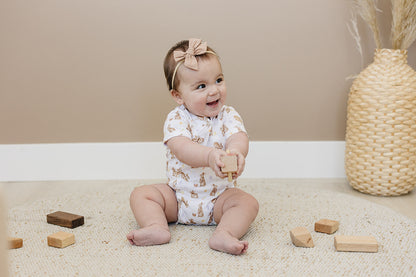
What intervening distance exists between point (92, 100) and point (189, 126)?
2.35ft

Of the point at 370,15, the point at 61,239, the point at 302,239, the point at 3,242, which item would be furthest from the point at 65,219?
the point at 370,15

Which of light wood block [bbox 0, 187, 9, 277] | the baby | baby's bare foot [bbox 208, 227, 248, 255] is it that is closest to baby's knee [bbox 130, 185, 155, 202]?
the baby

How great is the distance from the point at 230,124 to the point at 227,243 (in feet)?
1.22

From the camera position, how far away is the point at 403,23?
5.54ft

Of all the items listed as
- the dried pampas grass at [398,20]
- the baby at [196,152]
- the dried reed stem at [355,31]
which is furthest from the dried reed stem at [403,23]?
the baby at [196,152]

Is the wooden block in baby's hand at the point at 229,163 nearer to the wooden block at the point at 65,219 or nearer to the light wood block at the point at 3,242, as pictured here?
the wooden block at the point at 65,219

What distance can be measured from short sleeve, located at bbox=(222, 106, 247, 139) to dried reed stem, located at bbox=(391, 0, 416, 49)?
0.72m

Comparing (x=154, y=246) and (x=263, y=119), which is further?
(x=263, y=119)

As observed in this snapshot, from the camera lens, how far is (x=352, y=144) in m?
1.78

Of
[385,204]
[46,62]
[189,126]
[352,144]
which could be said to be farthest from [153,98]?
[385,204]

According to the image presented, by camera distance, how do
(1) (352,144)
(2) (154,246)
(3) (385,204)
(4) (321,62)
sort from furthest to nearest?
(4) (321,62)
(1) (352,144)
(3) (385,204)
(2) (154,246)

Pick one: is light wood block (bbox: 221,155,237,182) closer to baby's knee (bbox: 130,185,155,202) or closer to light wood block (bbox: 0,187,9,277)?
baby's knee (bbox: 130,185,155,202)

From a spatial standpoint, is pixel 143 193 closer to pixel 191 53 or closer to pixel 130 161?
pixel 191 53

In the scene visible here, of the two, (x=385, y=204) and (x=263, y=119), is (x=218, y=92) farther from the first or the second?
(x=385, y=204)
